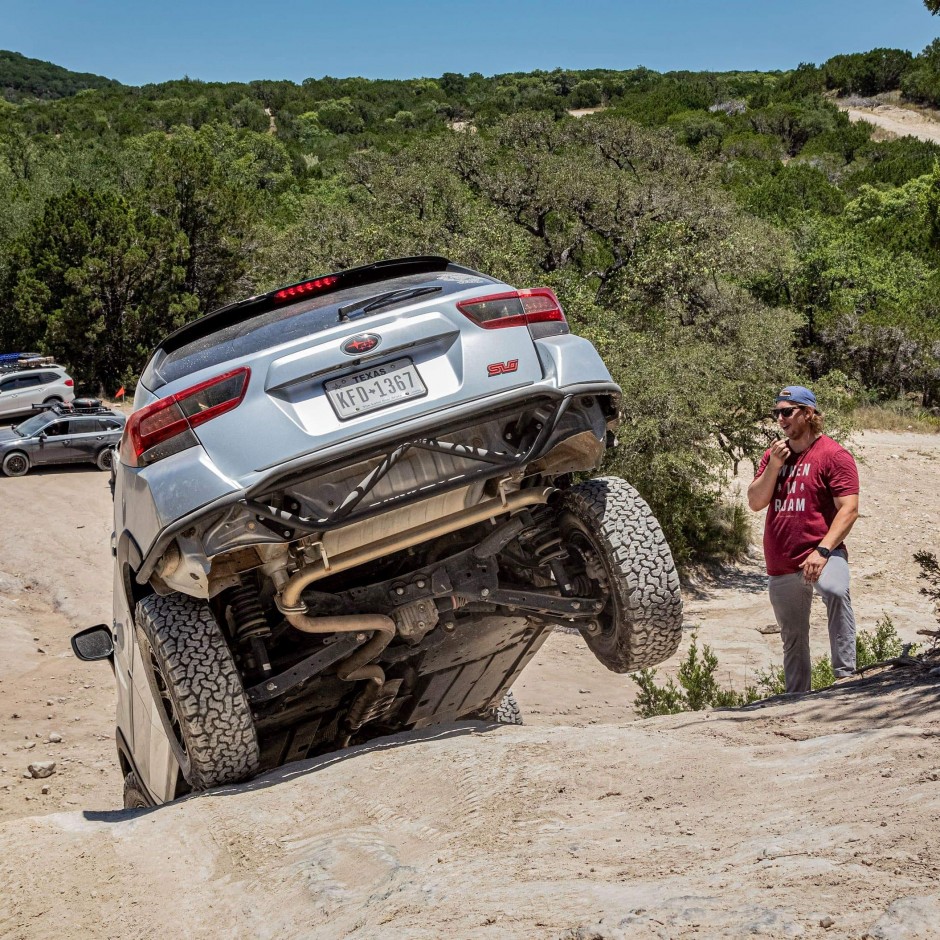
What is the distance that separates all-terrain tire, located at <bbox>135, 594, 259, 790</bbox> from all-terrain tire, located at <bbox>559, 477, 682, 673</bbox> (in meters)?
1.62

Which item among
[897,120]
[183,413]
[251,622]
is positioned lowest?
[251,622]

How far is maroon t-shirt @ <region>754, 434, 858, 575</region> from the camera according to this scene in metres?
6.09

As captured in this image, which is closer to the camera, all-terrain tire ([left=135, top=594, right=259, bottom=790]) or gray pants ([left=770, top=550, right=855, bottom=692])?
all-terrain tire ([left=135, top=594, right=259, bottom=790])

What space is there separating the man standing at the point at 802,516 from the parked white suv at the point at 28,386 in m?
24.3

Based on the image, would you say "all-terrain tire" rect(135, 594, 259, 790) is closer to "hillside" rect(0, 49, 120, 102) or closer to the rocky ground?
the rocky ground

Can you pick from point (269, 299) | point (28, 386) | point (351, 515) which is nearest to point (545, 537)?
point (351, 515)

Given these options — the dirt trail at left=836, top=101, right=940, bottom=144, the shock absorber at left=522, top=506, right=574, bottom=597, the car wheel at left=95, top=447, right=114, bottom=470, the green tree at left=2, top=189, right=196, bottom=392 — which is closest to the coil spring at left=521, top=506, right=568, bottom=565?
the shock absorber at left=522, top=506, right=574, bottom=597

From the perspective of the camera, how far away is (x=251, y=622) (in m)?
4.84

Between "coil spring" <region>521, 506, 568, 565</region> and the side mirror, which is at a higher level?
"coil spring" <region>521, 506, 568, 565</region>

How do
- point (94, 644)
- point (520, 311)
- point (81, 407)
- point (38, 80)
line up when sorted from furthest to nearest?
1. point (38, 80)
2. point (81, 407)
3. point (94, 644)
4. point (520, 311)

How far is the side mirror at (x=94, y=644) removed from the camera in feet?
18.5

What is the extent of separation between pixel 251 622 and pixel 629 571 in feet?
5.31

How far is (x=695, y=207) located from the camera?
24.1 m

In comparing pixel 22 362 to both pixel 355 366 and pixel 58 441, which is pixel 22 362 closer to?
pixel 58 441
